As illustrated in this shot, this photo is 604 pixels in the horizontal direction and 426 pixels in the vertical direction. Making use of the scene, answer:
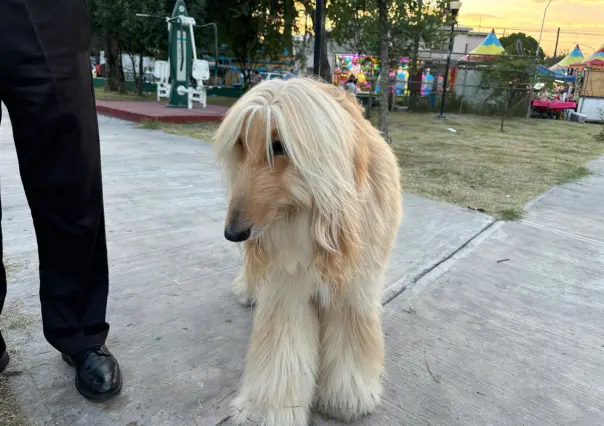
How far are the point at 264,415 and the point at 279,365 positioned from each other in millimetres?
216

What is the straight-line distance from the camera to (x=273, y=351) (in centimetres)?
183

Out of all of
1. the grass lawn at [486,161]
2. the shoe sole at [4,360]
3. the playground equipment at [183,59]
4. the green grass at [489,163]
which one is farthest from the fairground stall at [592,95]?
the shoe sole at [4,360]

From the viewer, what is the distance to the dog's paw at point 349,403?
186 cm

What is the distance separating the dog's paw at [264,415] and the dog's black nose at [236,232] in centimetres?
87

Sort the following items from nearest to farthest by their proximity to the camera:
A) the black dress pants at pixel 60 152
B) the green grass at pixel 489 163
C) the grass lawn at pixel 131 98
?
the black dress pants at pixel 60 152 → the green grass at pixel 489 163 → the grass lawn at pixel 131 98

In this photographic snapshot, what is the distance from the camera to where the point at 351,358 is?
192 centimetres

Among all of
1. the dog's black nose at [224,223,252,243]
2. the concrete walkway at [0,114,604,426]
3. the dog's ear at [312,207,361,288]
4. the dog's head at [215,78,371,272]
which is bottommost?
the concrete walkway at [0,114,604,426]

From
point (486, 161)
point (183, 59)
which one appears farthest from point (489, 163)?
point (183, 59)

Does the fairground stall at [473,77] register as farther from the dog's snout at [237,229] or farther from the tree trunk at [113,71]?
the dog's snout at [237,229]

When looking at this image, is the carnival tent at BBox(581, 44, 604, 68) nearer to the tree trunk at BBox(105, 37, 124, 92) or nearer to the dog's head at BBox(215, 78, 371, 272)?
the tree trunk at BBox(105, 37, 124, 92)

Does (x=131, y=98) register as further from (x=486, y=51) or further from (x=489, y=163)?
(x=486, y=51)

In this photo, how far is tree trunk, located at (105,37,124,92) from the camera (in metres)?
20.8

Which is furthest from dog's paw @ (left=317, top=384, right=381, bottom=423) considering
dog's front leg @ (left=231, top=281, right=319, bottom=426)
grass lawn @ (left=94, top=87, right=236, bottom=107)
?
grass lawn @ (left=94, top=87, right=236, bottom=107)

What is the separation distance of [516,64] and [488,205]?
16465mm
